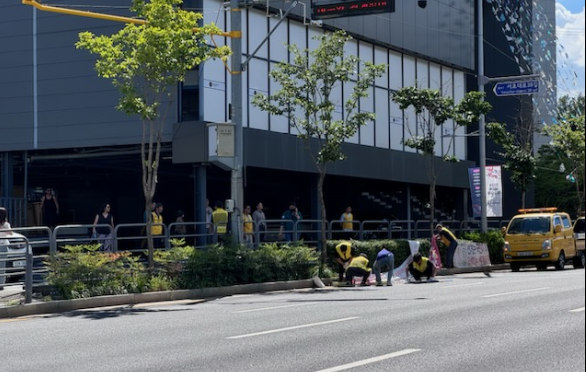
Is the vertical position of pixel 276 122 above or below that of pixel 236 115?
above

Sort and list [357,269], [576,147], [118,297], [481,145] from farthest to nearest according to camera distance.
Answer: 1. [481,145]
2. [357,269]
3. [118,297]
4. [576,147]

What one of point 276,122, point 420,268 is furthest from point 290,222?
point 276,122

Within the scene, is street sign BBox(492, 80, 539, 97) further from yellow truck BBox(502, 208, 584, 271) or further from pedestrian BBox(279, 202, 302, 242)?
pedestrian BBox(279, 202, 302, 242)

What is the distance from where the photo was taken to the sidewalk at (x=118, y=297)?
17.0 m

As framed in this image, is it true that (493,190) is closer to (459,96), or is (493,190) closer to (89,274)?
(459,96)

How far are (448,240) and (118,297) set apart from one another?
49.1 feet

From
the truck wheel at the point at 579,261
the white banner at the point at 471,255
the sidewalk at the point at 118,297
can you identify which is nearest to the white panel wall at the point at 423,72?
the white banner at the point at 471,255

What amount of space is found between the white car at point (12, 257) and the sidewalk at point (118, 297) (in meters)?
0.38

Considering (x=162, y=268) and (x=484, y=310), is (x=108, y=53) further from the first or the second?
(x=484, y=310)

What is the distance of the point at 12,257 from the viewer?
719 inches

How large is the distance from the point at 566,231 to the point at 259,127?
11626 mm

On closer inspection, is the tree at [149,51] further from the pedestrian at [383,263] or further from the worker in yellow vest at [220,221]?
the pedestrian at [383,263]

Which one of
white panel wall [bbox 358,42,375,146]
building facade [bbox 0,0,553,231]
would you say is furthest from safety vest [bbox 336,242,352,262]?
white panel wall [bbox 358,42,375,146]

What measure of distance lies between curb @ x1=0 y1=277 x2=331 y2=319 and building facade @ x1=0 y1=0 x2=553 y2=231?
3.50 m
